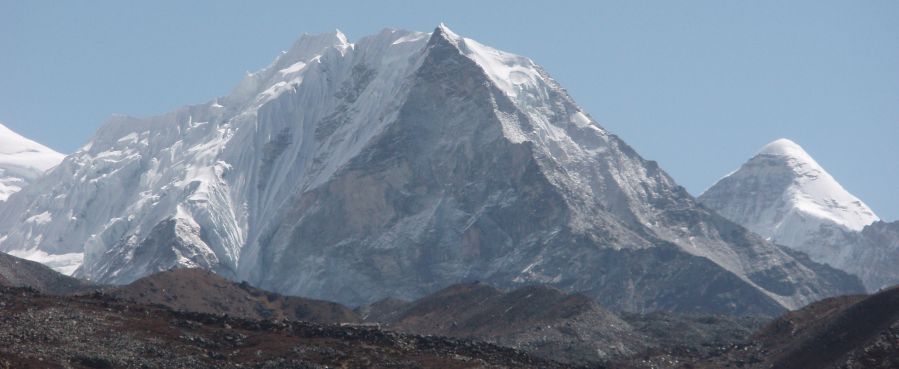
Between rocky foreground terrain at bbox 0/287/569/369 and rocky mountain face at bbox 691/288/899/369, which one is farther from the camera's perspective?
rocky mountain face at bbox 691/288/899/369

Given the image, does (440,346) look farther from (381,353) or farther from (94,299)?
(94,299)

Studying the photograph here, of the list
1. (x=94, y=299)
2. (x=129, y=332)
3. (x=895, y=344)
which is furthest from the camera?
(x=94, y=299)

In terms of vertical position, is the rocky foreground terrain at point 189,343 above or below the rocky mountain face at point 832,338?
above

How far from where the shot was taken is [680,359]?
186125 mm

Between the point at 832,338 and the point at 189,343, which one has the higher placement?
the point at 189,343

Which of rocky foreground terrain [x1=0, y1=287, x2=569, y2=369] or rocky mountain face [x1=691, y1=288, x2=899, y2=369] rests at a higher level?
rocky foreground terrain [x1=0, y1=287, x2=569, y2=369]

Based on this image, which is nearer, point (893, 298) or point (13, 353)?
point (13, 353)

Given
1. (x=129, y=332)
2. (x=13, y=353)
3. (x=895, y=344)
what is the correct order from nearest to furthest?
(x=13, y=353) → (x=129, y=332) → (x=895, y=344)

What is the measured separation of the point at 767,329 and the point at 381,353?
224 ft

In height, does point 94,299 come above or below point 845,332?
above

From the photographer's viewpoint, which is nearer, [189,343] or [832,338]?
[189,343]

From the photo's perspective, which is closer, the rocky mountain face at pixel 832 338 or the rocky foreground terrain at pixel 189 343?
the rocky foreground terrain at pixel 189 343

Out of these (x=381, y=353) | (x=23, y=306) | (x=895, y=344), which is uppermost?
(x=23, y=306)

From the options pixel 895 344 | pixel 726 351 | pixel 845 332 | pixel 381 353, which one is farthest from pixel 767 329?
pixel 381 353
